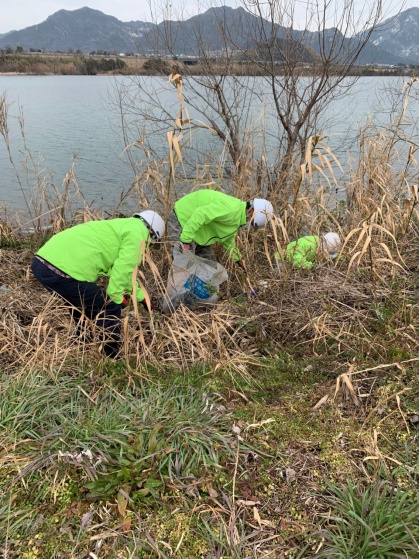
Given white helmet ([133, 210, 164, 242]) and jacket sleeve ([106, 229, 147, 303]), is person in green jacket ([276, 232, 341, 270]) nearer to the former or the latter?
white helmet ([133, 210, 164, 242])

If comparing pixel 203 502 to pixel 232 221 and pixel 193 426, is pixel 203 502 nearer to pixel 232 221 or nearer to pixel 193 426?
pixel 193 426

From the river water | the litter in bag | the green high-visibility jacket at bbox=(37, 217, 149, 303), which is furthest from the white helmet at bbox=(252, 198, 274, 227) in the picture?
the river water

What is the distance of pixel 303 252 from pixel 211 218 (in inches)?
34.1

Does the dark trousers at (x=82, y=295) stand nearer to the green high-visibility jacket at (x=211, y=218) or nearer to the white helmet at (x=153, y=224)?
the white helmet at (x=153, y=224)

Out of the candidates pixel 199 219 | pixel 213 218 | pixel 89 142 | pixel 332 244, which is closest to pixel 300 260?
pixel 332 244

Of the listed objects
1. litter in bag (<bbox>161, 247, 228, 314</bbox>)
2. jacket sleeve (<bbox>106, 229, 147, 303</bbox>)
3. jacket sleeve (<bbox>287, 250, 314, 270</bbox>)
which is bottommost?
litter in bag (<bbox>161, 247, 228, 314</bbox>)

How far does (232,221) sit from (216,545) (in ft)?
8.51

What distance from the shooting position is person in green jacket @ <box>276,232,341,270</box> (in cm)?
337

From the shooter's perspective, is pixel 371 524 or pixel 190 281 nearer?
pixel 371 524

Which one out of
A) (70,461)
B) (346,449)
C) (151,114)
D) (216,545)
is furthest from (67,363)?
(151,114)

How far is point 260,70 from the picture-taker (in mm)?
5879

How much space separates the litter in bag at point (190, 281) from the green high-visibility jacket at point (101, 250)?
51 centimetres

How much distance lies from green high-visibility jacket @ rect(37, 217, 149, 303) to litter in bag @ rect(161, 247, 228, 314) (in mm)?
510

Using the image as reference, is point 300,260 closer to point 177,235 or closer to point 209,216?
point 209,216
